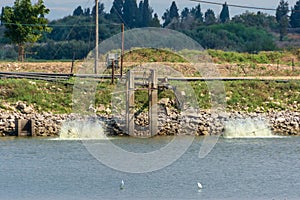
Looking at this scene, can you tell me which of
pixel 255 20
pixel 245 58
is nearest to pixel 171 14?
pixel 255 20

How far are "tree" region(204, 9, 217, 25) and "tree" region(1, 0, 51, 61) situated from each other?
258 ft

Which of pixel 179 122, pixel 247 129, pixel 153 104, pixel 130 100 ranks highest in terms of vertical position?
pixel 130 100

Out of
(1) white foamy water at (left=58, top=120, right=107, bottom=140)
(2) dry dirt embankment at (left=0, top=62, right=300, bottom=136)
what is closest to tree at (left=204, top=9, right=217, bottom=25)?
(2) dry dirt embankment at (left=0, top=62, right=300, bottom=136)

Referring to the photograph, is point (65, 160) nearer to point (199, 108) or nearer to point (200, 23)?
point (199, 108)

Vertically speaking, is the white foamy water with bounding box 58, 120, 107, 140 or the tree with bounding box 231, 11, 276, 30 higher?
the tree with bounding box 231, 11, 276, 30

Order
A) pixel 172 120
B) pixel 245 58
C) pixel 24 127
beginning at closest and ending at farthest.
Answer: pixel 24 127 < pixel 172 120 < pixel 245 58

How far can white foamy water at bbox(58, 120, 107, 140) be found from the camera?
155ft

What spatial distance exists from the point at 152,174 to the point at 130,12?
12532cm

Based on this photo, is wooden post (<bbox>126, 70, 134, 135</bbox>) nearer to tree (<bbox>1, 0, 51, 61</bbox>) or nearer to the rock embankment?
the rock embankment

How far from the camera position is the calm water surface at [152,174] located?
30391 millimetres

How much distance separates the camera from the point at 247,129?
49906mm

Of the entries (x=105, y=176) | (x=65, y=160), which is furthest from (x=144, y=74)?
(x=105, y=176)

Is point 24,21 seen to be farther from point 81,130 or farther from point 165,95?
point 81,130

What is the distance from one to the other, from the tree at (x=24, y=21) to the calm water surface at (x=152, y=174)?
24.3 metres
